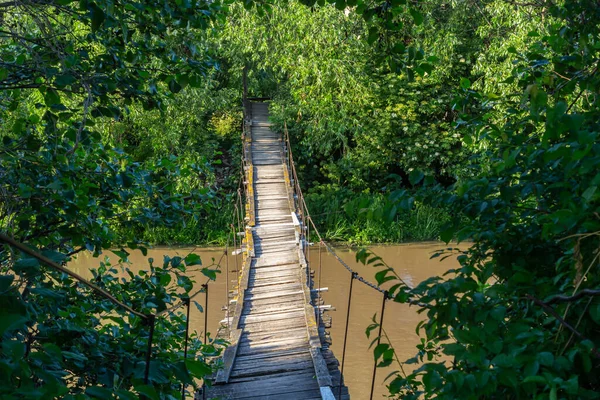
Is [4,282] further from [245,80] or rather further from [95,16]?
[245,80]

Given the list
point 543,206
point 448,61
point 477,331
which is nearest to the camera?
point 477,331

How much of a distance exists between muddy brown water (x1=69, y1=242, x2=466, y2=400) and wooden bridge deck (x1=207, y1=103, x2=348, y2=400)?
1.94 feet

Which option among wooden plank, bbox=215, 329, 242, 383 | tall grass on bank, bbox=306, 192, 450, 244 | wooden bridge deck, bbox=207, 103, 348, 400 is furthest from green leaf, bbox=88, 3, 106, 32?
tall grass on bank, bbox=306, 192, 450, 244

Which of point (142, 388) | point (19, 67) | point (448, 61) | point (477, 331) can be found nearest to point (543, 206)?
point (477, 331)

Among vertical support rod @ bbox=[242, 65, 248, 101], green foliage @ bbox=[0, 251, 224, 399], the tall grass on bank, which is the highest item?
vertical support rod @ bbox=[242, 65, 248, 101]

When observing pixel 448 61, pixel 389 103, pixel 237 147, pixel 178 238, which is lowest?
pixel 178 238

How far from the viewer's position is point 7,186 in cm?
236

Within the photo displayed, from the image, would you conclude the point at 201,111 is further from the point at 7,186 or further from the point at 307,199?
the point at 7,186

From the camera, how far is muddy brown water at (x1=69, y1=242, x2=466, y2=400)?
24.9ft

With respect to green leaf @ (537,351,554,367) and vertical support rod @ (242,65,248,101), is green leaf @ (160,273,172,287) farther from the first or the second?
vertical support rod @ (242,65,248,101)

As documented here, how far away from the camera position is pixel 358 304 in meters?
9.14

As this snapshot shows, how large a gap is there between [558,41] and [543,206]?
580mm

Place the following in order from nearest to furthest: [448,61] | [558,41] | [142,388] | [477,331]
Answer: [142,388]
[477,331]
[558,41]
[448,61]

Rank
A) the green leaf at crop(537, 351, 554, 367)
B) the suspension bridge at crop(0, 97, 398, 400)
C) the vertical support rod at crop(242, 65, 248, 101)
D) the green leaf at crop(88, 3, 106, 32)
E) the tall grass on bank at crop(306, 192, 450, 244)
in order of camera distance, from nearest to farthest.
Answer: the green leaf at crop(537, 351, 554, 367), the green leaf at crop(88, 3, 106, 32), the suspension bridge at crop(0, 97, 398, 400), the tall grass on bank at crop(306, 192, 450, 244), the vertical support rod at crop(242, 65, 248, 101)
